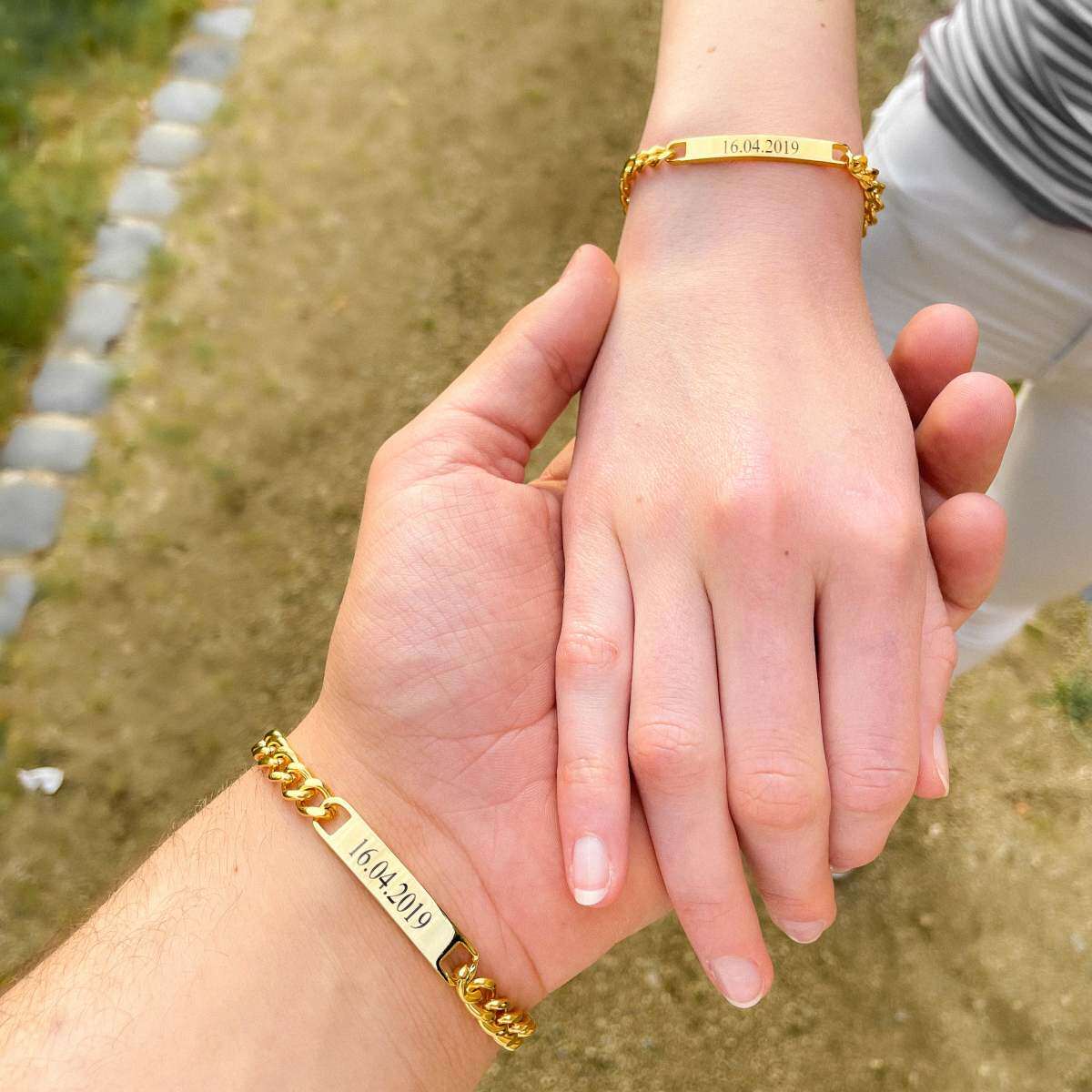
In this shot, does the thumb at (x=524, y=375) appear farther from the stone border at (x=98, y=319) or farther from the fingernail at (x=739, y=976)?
the stone border at (x=98, y=319)

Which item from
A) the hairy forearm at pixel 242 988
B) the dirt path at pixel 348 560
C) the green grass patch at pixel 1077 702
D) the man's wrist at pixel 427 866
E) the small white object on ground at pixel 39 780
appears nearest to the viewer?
the hairy forearm at pixel 242 988

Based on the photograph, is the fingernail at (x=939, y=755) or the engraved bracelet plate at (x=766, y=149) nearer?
the fingernail at (x=939, y=755)

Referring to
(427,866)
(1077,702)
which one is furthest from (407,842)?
(1077,702)

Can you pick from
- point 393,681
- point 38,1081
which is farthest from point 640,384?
point 38,1081

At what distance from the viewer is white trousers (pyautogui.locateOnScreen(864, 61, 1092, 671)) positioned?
1.32 metres

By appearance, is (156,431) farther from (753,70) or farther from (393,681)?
(753,70)

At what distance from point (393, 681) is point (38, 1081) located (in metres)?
0.58

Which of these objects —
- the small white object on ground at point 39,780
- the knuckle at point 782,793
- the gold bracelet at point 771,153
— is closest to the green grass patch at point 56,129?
the small white object on ground at point 39,780

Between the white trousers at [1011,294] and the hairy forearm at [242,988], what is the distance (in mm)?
1114

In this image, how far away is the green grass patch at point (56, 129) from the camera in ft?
8.05

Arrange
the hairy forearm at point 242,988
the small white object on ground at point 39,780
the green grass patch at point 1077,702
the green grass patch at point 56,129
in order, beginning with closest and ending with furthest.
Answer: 1. the hairy forearm at point 242,988
2. the small white object on ground at point 39,780
3. the green grass patch at point 1077,702
4. the green grass patch at point 56,129

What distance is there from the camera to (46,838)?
2008 mm

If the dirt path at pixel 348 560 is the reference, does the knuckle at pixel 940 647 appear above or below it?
above

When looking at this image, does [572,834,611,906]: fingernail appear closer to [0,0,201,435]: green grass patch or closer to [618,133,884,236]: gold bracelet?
[618,133,884,236]: gold bracelet
